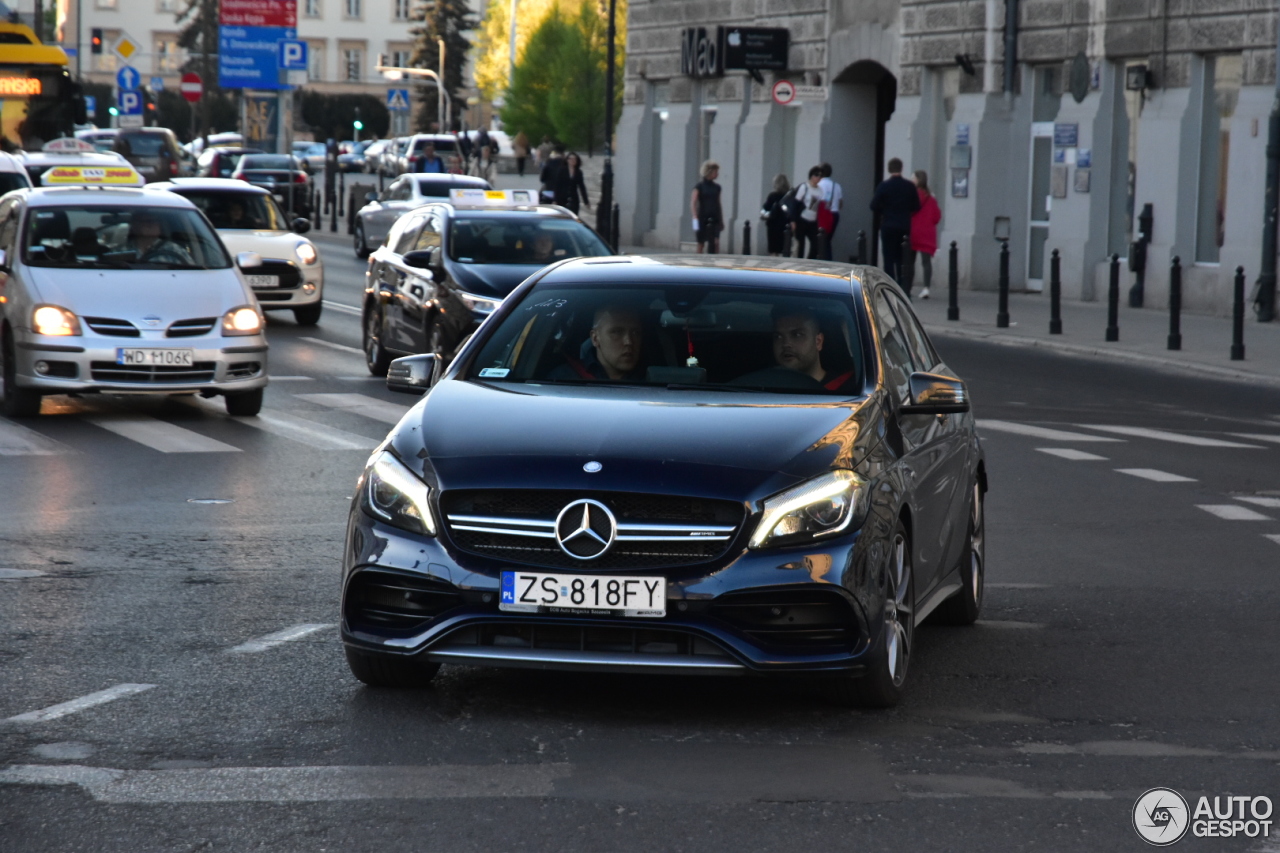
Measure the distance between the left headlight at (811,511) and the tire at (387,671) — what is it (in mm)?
1183

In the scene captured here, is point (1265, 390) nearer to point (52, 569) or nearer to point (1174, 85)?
point (1174, 85)

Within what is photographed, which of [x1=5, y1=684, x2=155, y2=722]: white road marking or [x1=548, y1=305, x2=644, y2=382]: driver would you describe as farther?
[x1=548, y1=305, x2=644, y2=382]: driver

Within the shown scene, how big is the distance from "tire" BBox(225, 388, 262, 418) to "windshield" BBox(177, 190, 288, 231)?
898cm

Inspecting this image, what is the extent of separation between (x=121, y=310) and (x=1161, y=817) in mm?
10896

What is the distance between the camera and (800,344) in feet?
23.9

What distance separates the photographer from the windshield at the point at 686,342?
7203 mm

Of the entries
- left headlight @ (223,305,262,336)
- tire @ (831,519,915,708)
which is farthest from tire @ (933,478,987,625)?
left headlight @ (223,305,262,336)

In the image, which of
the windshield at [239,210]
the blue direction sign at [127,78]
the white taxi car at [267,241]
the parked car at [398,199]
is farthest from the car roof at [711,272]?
the blue direction sign at [127,78]

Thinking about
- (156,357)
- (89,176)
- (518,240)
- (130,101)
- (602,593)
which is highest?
(130,101)

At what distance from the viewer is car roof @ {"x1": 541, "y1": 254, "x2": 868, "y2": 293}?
7570 millimetres

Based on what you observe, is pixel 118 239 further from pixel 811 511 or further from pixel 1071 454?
pixel 811 511

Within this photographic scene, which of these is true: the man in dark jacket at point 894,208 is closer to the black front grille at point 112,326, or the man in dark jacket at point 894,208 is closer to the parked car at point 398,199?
the parked car at point 398,199

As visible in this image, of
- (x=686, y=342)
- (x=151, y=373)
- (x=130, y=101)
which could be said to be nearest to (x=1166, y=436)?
(x=151, y=373)

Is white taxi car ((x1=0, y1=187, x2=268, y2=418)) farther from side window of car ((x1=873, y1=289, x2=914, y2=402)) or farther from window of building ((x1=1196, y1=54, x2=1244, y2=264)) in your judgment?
window of building ((x1=1196, y1=54, x2=1244, y2=264))
